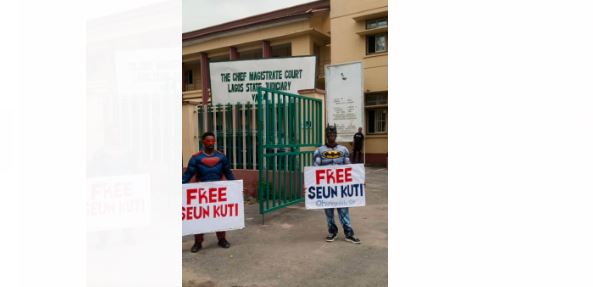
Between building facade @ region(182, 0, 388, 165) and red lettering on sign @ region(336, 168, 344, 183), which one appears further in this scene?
building facade @ region(182, 0, 388, 165)

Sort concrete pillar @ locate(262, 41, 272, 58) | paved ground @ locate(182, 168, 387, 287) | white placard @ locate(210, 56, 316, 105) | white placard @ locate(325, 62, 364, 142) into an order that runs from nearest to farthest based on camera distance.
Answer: paved ground @ locate(182, 168, 387, 287) → white placard @ locate(210, 56, 316, 105) → white placard @ locate(325, 62, 364, 142) → concrete pillar @ locate(262, 41, 272, 58)

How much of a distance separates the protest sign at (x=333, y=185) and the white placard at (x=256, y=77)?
147 inches

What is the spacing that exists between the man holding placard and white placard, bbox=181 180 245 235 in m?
1.02

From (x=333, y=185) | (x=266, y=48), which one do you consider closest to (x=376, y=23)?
(x=266, y=48)

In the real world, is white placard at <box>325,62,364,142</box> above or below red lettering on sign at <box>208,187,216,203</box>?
above

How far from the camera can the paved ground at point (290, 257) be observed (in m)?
3.60

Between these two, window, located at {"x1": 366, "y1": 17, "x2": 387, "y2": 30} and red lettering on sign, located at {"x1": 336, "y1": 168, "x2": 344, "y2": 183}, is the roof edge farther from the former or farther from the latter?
red lettering on sign, located at {"x1": 336, "y1": 168, "x2": 344, "y2": 183}

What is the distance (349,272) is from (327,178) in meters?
1.53

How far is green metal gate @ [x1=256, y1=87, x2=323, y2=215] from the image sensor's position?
6364 millimetres

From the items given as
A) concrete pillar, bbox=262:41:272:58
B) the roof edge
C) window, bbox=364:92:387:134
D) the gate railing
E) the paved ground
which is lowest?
the paved ground

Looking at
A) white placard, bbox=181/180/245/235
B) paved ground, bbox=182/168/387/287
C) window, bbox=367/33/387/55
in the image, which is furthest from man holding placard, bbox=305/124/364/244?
window, bbox=367/33/387/55

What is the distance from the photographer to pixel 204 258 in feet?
14.0

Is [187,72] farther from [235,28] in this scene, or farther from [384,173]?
[384,173]
